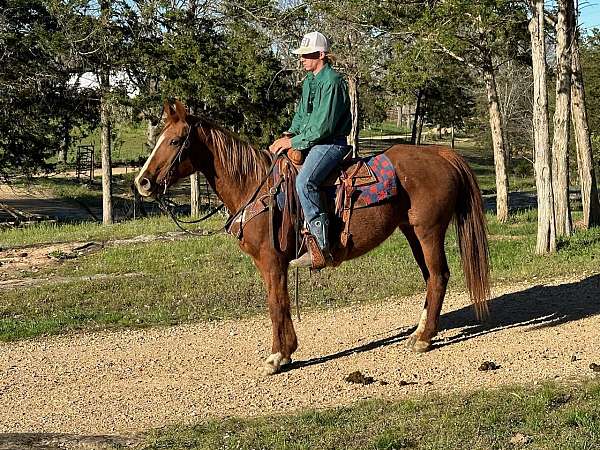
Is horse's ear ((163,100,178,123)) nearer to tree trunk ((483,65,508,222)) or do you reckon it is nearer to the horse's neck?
the horse's neck

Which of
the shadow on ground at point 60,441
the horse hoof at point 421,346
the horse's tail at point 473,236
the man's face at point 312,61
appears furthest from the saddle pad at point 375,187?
the shadow on ground at point 60,441

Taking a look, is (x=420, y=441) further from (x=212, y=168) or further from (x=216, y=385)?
(x=212, y=168)

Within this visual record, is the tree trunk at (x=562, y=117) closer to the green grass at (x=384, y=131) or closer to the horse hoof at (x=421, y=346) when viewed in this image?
the horse hoof at (x=421, y=346)

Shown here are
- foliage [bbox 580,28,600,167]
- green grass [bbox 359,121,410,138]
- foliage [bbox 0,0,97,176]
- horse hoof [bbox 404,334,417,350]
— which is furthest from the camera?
green grass [bbox 359,121,410,138]

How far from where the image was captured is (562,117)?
16391 mm

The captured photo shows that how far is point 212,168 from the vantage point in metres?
8.30

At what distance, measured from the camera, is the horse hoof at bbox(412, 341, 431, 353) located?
338 inches

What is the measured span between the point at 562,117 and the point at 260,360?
400 inches

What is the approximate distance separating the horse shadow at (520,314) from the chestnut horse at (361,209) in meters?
0.46

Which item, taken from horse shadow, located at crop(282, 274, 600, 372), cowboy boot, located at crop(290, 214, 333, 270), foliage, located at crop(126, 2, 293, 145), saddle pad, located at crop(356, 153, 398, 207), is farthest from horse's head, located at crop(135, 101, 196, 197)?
foliage, located at crop(126, 2, 293, 145)

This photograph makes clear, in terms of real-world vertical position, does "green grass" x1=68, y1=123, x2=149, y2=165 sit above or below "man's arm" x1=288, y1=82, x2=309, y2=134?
above

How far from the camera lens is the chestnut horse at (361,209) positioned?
798 cm

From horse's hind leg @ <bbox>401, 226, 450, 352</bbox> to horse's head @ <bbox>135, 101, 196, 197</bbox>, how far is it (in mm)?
2569

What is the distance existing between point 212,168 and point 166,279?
576 cm
